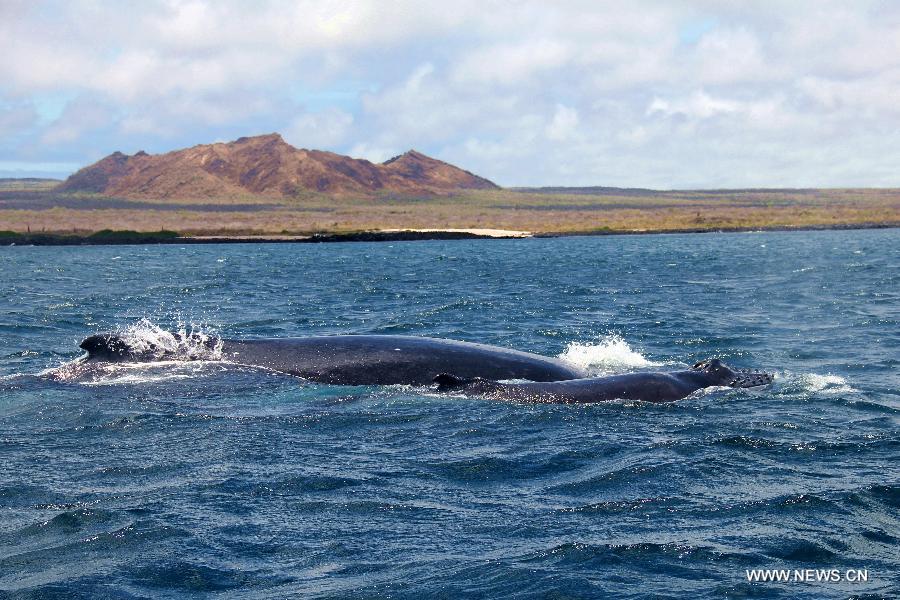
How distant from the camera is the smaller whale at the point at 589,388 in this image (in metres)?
14.5

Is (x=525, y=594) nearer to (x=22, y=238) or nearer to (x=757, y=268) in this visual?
(x=757, y=268)

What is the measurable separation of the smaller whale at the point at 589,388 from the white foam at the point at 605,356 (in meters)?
2.16

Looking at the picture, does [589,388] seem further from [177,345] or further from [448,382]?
[177,345]

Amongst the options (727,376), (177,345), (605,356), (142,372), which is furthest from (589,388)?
(142,372)

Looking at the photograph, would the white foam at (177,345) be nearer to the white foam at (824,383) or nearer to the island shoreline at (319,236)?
the white foam at (824,383)

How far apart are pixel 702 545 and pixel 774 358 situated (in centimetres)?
1222

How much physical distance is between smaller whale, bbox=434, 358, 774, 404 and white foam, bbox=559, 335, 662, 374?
2.16m

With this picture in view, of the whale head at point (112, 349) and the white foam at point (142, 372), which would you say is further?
the whale head at point (112, 349)

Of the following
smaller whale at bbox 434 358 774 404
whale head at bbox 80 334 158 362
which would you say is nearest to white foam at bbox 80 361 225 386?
whale head at bbox 80 334 158 362

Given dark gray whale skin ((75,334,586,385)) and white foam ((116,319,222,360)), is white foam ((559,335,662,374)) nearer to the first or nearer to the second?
dark gray whale skin ((75,334,586,385))

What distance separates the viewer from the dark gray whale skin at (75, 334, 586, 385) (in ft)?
51.7

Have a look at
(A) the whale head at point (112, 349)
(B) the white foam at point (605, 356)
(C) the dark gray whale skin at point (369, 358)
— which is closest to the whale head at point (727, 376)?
(C) the dark gray whale skin at point (369, 358)

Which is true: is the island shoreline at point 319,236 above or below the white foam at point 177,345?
below

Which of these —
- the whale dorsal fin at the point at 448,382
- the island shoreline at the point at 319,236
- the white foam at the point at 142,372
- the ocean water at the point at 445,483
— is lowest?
the island shoreline at the point at 319,236
